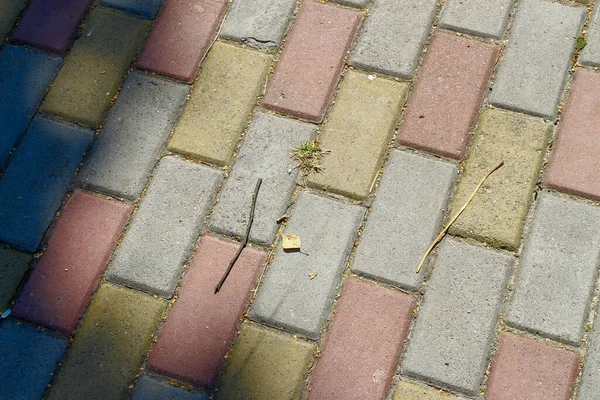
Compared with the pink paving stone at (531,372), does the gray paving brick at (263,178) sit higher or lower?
higher

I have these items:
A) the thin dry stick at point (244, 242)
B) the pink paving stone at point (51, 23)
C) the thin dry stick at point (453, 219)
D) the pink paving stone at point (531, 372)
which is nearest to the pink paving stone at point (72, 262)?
the thin dry stick at point (244, 242)

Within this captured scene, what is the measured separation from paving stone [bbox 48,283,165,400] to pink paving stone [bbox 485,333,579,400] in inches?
42.1

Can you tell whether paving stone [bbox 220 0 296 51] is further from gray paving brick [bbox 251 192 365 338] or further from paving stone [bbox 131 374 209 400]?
paving stone [bbox 131 374 209 400]

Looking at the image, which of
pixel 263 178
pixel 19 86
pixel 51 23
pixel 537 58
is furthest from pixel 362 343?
pixel 51 23

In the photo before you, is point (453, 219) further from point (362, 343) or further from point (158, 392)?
A: point (158, 392)

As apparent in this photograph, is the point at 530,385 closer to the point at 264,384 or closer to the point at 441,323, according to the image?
the point at 441,323

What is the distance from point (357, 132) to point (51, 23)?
4.14ft

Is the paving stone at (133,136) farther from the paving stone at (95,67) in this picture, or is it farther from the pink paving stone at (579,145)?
the pink paving stone at (579,145)

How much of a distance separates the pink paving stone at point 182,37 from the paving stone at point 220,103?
0.18 ft

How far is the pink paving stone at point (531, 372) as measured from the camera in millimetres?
2191

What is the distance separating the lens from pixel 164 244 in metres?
2.45

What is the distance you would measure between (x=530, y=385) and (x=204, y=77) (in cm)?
152

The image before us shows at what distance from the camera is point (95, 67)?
9.00ft

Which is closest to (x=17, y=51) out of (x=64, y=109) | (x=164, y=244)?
(x=64, y=109)
